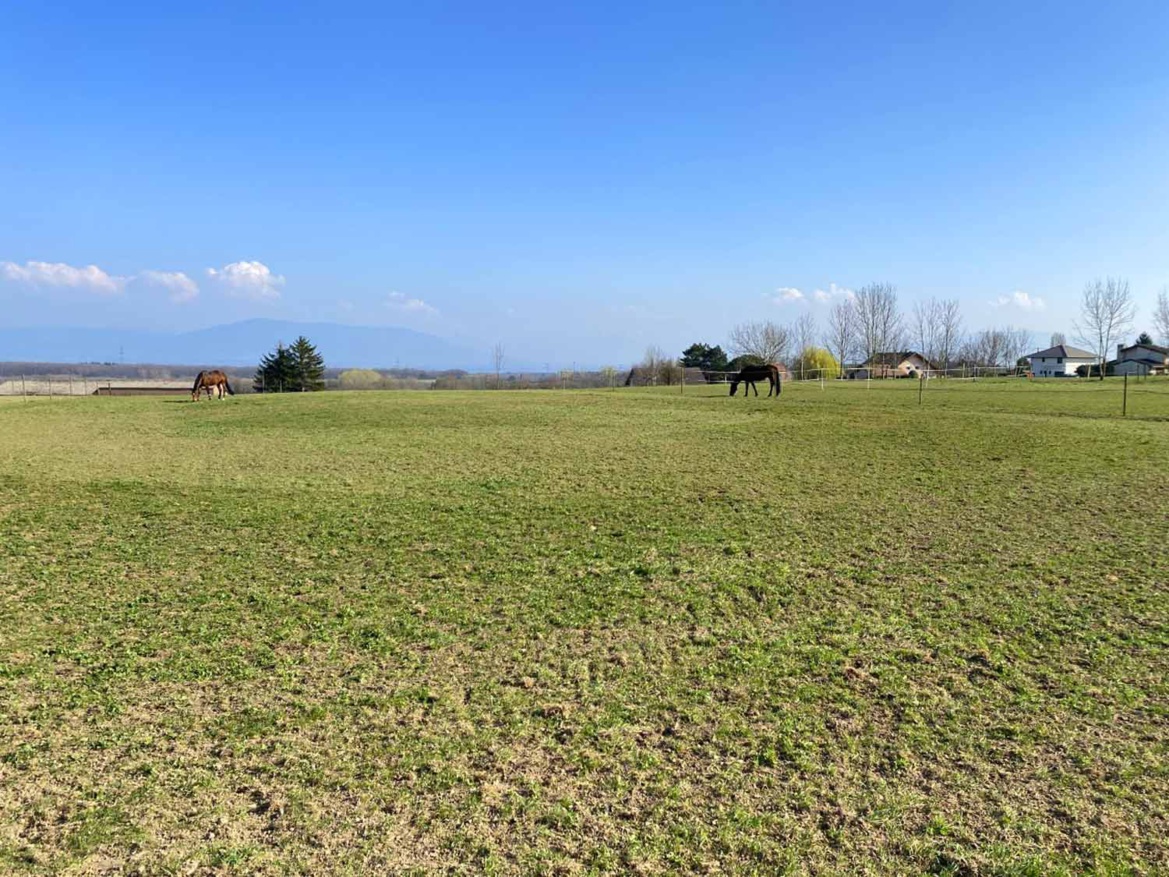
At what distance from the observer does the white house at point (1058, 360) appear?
98.4 metres

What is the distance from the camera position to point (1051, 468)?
1281 centimetres

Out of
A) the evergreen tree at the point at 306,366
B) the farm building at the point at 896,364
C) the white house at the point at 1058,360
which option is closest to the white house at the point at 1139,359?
the white house at the point at 1058,360

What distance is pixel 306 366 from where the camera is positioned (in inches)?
3093

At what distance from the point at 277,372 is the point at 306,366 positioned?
10.1ft

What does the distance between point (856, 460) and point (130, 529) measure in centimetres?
1219

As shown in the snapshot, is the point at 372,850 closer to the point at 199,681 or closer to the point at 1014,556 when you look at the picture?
the point at 199,681

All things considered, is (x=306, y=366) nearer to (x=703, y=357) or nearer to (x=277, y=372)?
(x=277, y=372)

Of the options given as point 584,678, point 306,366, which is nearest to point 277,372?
point 306,366

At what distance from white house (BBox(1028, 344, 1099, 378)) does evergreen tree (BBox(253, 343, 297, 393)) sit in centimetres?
9685

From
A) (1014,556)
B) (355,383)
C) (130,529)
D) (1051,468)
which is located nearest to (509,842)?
(1014,556)

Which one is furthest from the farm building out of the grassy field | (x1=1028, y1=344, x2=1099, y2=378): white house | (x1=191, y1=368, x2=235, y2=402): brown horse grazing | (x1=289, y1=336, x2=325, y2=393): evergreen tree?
the grassy field

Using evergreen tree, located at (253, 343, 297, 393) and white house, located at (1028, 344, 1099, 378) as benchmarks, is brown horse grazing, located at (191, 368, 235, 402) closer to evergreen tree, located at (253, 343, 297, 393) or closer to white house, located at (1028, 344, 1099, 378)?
evergreen tree, located at (253, 343, 297, 393)

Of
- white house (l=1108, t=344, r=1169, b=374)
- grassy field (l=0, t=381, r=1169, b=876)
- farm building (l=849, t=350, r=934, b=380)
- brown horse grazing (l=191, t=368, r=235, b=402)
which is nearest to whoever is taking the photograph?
grassy field (l=0, t=381, r=1169, b=876)

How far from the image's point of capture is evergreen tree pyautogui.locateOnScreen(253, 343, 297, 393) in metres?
75.6
